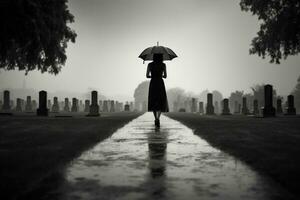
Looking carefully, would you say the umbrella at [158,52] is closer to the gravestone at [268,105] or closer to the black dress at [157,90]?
the black dress at [157,90]

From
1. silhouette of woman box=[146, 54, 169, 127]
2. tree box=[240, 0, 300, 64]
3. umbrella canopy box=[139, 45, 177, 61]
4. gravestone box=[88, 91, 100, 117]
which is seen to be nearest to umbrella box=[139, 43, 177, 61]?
umbrella canopy box=[139, 45, 177, 61]

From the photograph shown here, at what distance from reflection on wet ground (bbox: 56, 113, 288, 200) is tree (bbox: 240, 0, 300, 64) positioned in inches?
648


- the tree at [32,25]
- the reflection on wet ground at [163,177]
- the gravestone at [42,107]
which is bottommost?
the reflection on wet ground at [163,177]

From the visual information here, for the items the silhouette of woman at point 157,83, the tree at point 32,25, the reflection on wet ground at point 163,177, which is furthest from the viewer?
the tree at point 32,25

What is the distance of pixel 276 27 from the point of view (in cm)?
2022

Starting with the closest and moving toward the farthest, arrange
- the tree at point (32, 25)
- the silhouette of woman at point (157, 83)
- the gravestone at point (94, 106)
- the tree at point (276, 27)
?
1. the silhouette of woman at point (157, 83)
2. the tree at point (32, 25)
3. the tree at point (276, 27)
4. the gravestone at point (94, 106)

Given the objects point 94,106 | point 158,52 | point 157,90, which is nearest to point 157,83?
point 157,90

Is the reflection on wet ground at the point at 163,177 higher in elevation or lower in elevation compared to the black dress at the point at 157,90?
lower

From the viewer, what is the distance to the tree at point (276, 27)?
18797 mm

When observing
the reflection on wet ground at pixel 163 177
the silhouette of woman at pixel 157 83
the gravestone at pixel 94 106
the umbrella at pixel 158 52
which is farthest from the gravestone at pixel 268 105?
the reflection on wet ground at pixel 163 177

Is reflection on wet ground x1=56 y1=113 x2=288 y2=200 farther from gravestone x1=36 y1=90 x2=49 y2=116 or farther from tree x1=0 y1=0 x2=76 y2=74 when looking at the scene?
gravestone x1=36 y1=90 x2=49 y2=116

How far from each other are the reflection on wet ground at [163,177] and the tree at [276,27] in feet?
54.0

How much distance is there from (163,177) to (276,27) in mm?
19394

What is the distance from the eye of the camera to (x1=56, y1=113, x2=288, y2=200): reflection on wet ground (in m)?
2.54
